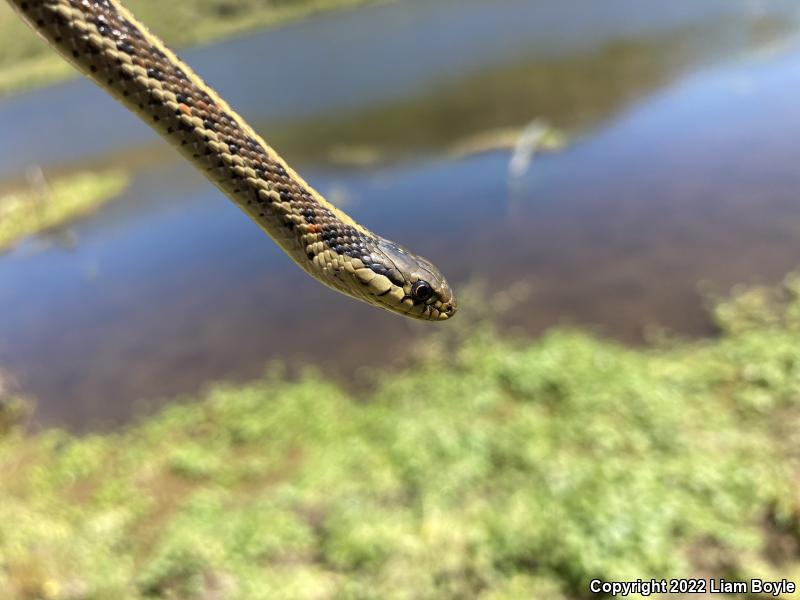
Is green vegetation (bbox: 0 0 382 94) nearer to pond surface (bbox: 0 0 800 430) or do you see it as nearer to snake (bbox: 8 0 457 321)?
pond surface (bbox: 0 0 800 430)

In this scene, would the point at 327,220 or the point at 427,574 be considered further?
the point at 427,574

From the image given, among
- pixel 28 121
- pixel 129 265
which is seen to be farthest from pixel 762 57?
pixel 28 121

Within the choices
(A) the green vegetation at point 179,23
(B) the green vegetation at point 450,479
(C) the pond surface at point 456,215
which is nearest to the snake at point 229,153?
(B) the green vegetation at point 450,479

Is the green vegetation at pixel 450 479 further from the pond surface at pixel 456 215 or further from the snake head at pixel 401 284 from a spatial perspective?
the snake head at pixel 401 284

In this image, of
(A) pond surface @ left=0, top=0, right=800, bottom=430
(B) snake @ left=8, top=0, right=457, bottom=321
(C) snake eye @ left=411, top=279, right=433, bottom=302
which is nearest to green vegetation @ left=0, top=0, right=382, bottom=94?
(A) pond surface @ left=0, top=0, right=800, bottom=430

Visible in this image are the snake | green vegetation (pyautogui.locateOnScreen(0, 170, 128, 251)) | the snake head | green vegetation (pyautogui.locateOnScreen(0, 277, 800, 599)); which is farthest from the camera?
green vegetation (pyautogui.locateOnScreen(0, 170, 128, 251))

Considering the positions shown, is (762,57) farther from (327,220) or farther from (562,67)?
(327,220)
